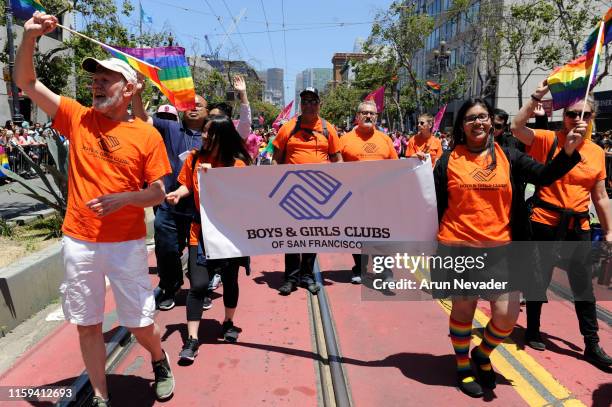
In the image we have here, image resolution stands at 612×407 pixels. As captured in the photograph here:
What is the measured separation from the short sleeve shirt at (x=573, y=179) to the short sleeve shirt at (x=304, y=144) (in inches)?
89.1

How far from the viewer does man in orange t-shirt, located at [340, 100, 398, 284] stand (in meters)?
5.82

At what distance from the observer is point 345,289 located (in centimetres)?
575

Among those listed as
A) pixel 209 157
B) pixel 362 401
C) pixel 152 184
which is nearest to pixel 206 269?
pixel 209 157

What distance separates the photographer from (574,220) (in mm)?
3979

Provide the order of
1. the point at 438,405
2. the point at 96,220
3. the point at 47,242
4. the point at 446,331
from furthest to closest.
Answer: the point at 47,242 → the point at 446,331 → the point at 438,405 → the point at 96,220

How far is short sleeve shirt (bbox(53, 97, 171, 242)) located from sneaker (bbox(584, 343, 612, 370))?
3.59 meters

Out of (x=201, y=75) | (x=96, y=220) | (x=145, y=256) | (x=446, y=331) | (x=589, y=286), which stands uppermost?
(x=201, y=75)

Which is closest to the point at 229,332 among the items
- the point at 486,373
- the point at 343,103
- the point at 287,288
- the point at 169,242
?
the point at 169,242

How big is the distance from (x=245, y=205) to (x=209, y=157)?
0.52 metres

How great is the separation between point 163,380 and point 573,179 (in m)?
3.46

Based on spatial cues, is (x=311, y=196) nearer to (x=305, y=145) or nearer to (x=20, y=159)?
(x=305, y=145)

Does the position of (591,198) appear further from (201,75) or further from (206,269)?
(201,75)

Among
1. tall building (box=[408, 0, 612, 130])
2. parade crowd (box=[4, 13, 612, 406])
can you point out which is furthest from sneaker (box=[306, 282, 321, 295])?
tall building (box=[408, 0, 612, 130])

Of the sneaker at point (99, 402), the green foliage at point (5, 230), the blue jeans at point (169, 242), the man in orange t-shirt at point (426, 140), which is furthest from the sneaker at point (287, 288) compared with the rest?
the green foliage at point (5, 230)
